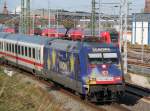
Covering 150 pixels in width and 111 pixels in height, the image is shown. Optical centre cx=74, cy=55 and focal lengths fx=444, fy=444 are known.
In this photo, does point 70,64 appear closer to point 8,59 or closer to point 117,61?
point 117,61

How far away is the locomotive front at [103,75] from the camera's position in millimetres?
18359

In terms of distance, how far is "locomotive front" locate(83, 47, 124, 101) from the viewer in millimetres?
18359

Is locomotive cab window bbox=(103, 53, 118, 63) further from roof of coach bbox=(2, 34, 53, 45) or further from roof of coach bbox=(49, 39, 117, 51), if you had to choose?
roof of coach bbox=(2, 34, 53, 45)

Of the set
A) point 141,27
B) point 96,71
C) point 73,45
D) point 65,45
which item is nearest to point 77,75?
point 96,71

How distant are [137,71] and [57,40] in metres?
10.8

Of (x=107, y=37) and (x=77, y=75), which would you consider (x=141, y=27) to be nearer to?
(x=107, y=37)

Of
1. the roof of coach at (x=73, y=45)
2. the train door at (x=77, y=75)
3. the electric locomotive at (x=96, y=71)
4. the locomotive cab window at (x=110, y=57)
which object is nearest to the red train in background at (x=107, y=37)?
the roof of coach at (x=73, y=45)

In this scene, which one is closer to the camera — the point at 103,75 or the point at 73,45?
the point at 103,75

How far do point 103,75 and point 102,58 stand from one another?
0.82 metres

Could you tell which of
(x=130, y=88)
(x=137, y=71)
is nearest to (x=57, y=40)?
(x=130, y=88)

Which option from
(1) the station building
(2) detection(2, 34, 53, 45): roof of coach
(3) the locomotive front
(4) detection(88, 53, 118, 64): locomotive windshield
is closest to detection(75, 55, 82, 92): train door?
(3) the locomotive front

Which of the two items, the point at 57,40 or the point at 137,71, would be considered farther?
the point at 137,71

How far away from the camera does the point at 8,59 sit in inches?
1458

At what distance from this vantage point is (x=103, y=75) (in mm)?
18516
